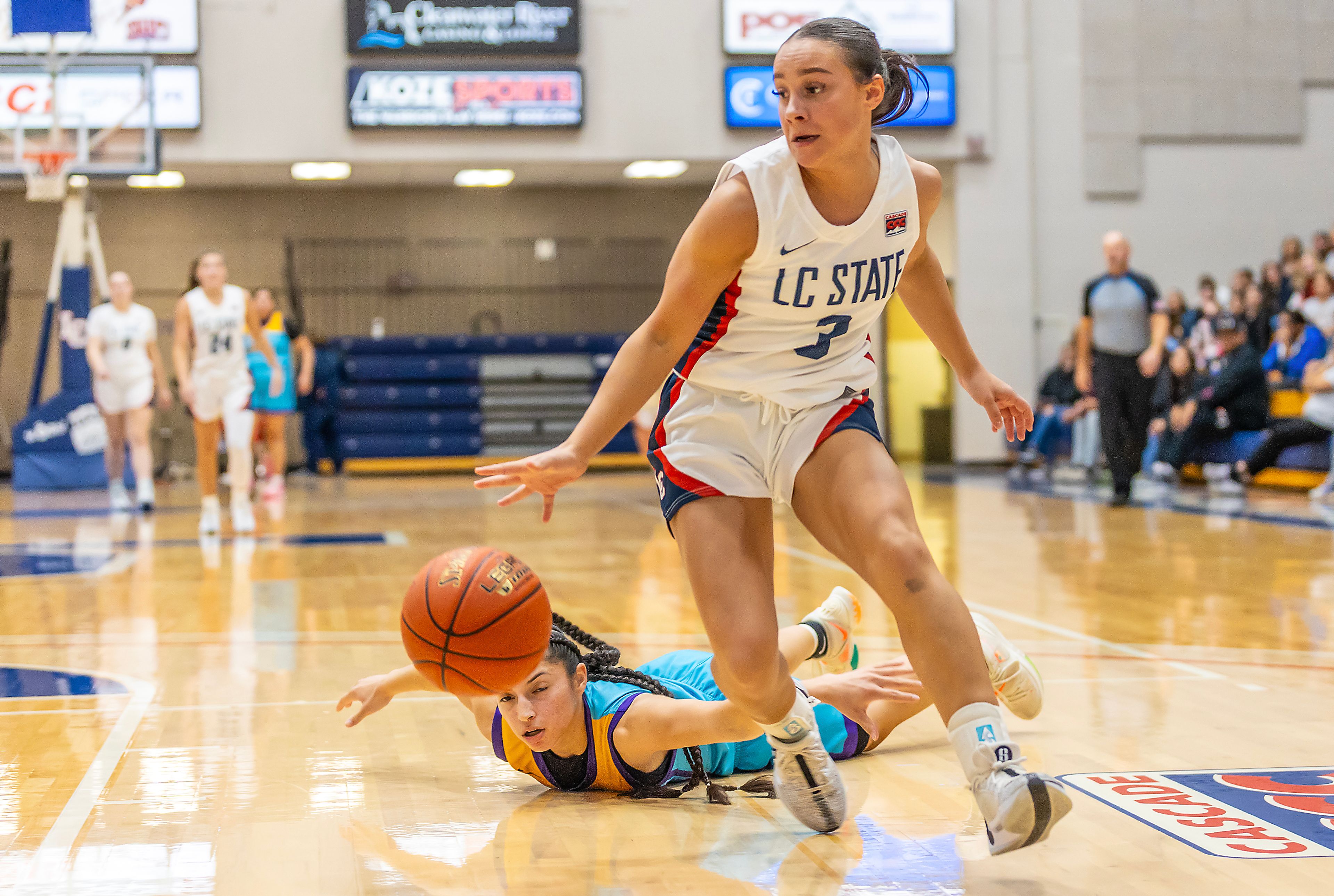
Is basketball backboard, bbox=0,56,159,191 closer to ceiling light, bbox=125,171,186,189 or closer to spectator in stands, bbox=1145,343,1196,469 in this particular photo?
A: ceiling light, bbox=125,171,186,189

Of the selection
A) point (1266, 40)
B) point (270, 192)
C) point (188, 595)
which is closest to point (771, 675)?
point (188, 595)

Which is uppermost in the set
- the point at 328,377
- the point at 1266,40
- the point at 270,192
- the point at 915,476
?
the point at 1266,40

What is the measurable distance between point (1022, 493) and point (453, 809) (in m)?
8.84

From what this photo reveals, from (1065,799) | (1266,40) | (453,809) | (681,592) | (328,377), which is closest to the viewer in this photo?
(1065,799)

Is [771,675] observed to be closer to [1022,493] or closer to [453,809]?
[453,809]

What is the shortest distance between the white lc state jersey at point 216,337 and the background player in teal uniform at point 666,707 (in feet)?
19.9

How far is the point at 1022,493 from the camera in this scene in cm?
1082

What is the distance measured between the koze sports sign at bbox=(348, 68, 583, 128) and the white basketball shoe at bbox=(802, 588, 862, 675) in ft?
37.6

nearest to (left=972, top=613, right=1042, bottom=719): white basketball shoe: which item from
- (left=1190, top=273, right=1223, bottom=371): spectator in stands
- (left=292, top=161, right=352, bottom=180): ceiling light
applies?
(left=1190, top=273, right=1223, bottom=371): spectator in stands

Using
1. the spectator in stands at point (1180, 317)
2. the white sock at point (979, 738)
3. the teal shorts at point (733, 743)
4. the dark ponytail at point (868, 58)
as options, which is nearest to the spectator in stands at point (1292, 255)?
the spectator in stands at point (1180, 317)

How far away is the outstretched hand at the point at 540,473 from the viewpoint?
7.20 ft

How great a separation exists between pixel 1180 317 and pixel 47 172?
10.2m

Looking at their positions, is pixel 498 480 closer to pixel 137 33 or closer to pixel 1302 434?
pixel 1302 434

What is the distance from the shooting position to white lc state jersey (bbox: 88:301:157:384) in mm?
10336
